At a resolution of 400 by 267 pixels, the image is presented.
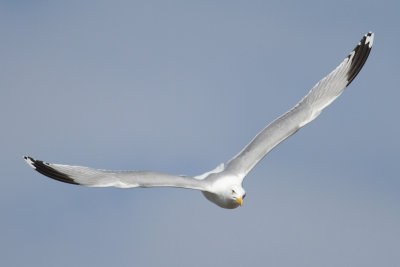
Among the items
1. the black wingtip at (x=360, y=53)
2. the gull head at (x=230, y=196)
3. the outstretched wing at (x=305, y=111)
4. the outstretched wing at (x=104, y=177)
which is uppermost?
the black wingtip at (x=360, y=53)

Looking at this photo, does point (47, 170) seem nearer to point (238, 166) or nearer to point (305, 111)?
point (238, 166)

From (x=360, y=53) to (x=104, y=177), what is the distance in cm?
740

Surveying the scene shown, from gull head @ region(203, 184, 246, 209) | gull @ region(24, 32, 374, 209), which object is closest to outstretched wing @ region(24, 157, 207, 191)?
gull @ region(24, 32, 374, 209)

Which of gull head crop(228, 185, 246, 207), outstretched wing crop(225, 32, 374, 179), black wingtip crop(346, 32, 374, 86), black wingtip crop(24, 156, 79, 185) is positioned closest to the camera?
black wingtip crop(24, 156, 79, 185)

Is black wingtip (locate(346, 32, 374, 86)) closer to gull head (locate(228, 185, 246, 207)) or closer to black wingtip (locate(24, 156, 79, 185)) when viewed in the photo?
gull head (locate(228, 185, 246, 207))

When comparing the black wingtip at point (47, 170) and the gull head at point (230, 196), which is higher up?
the gull head at point (230, 196)

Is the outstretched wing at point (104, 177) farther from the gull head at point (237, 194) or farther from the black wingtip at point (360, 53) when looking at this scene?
the black wingtip at point (360, 53)

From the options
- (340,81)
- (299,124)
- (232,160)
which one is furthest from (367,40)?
(232,160)

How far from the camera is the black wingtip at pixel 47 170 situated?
58.9 feet

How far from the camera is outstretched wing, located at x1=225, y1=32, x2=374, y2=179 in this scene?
20266 mm

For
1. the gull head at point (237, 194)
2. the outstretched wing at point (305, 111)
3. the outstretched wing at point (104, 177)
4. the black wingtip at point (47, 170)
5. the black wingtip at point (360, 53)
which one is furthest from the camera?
the black wingtip at point (360, 53)

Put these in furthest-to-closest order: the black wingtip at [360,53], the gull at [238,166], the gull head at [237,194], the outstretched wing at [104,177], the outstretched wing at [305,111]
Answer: the black wingtip at [360,53]
the outstretched wing at [305,111]
the gull head at [237,194]
the gull at [238,166]
the outstretched wing at [104,177]

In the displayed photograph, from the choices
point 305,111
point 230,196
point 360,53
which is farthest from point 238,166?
point 360,53

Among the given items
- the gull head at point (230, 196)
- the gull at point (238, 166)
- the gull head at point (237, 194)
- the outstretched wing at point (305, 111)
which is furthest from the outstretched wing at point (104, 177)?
the outstretched wing at point (305, 111)
